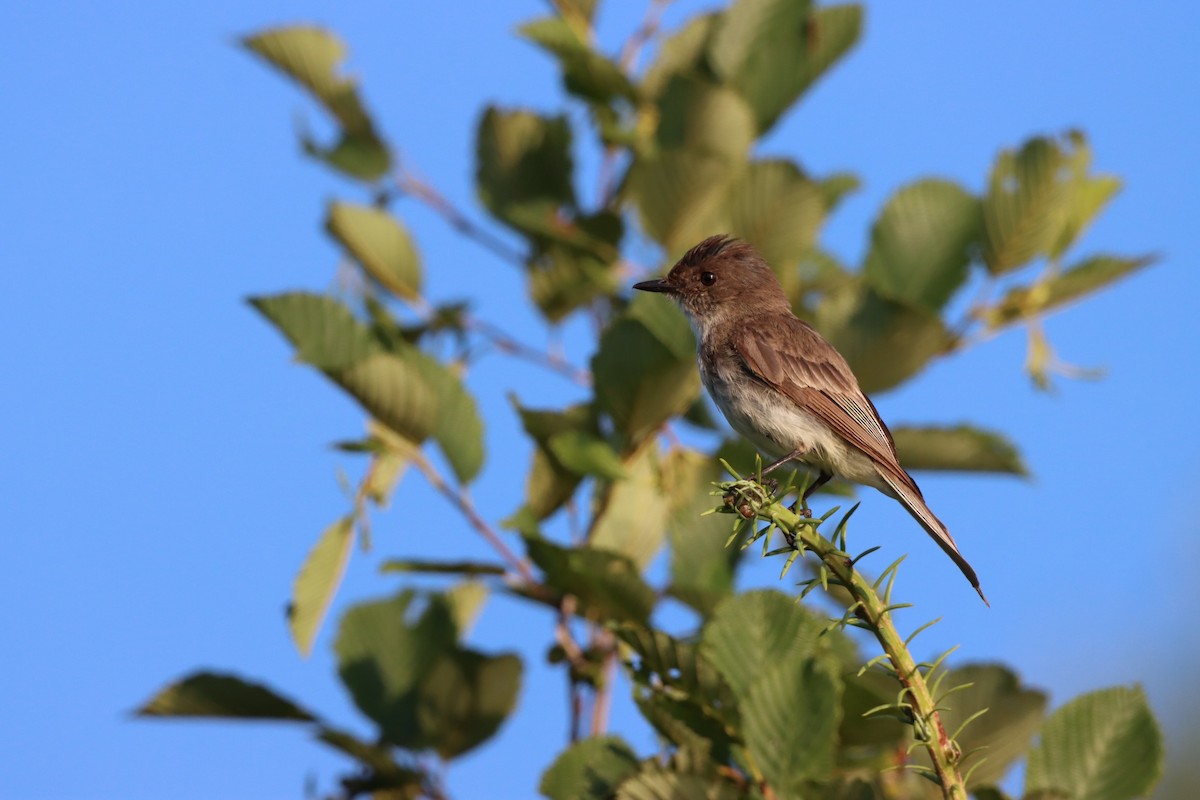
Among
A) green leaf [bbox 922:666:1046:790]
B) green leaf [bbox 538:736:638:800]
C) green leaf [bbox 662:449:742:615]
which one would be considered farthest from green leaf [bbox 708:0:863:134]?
green leaf [bbox 538:736:638:800]

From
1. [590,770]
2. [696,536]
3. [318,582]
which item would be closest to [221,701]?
[318,582]

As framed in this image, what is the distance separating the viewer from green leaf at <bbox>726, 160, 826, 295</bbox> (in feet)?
15.2

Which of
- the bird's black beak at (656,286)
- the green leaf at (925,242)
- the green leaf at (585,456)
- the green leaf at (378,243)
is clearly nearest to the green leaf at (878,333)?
the green leaf at (925,242)

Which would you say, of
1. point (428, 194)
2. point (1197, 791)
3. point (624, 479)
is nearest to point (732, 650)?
point (624, 479)

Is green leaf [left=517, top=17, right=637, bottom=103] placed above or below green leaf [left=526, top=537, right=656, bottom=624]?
above

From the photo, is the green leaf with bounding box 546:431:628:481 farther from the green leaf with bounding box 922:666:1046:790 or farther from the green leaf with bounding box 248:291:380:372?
the green leaf with bounding box 922:666:1046:790

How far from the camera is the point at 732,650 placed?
3168mm

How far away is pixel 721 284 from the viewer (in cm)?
537

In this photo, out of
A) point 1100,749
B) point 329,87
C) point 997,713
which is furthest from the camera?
point 329,87

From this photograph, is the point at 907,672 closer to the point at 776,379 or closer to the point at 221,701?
the point at 221,701

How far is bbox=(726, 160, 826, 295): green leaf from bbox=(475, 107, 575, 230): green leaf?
0.64 metres

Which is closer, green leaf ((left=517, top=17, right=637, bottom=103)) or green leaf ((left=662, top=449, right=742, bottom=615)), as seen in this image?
green leaf ((left=662, top=449, right=742, bottom=615))

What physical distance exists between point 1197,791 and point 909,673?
748cm

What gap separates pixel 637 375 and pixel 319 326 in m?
0.99
